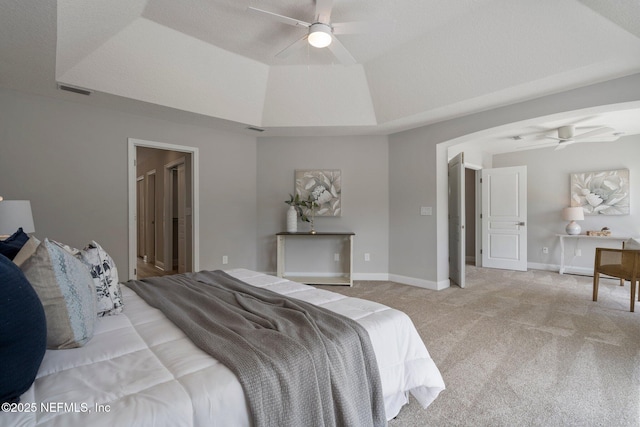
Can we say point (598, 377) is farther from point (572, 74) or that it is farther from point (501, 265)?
point (501, 265)

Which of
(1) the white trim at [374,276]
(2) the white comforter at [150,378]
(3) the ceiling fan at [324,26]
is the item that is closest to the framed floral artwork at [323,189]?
(1) the white trim at [374,276]

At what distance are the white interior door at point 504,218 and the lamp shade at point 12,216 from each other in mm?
6853

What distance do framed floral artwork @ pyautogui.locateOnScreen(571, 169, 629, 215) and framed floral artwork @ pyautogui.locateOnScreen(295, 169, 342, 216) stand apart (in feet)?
14.5

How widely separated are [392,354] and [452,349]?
4.14 feet

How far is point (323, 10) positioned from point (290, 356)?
7.87 feet

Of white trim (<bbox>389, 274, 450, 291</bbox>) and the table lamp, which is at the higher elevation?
the table lamp

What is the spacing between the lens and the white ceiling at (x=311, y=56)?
7.82 feet

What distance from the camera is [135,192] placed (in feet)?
12.4

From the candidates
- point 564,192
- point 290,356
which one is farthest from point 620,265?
point 290,356

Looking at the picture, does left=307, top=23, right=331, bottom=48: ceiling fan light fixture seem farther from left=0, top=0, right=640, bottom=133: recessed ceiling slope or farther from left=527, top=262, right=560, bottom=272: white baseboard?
left=527, top=262, right=560, bottom=272: white baseboard

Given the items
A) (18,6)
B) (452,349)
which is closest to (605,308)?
(452,349)

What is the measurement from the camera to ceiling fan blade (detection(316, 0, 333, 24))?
218cm

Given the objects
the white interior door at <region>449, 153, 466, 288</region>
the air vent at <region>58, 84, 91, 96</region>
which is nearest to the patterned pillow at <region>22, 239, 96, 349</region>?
the air vent at <region>58, 84, 91, 96</region>

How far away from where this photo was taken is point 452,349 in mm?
2373
